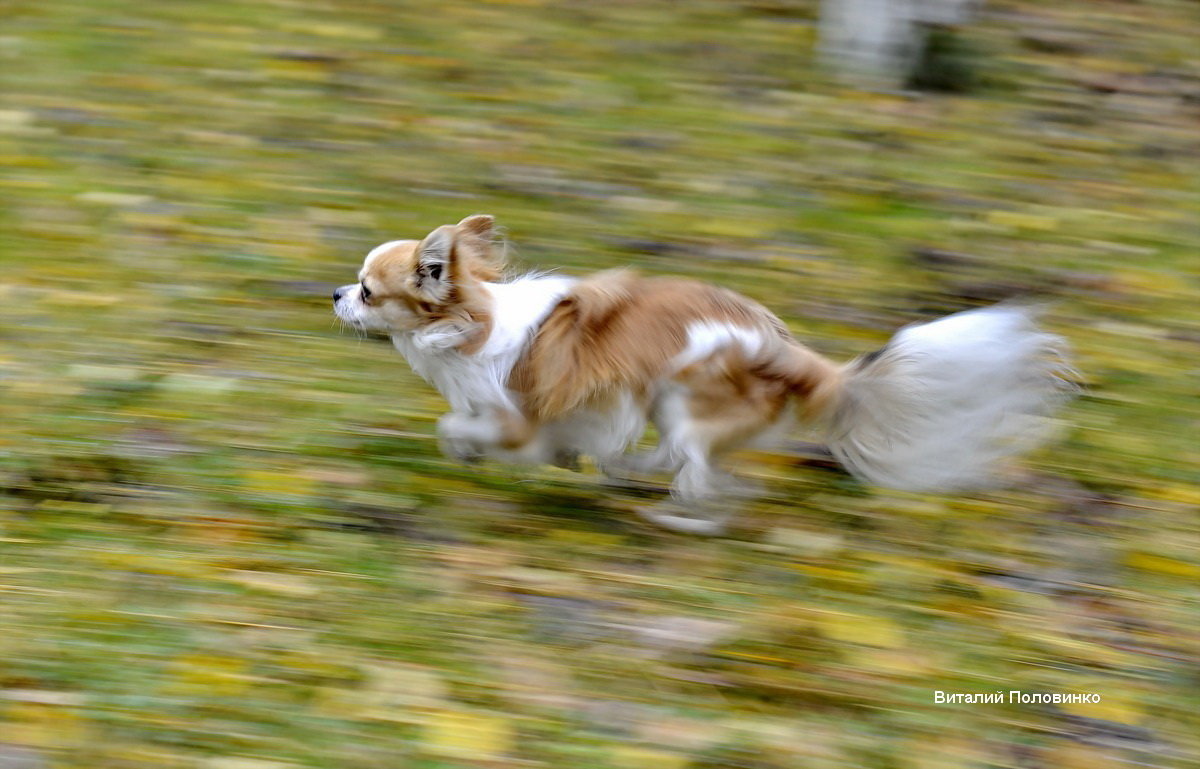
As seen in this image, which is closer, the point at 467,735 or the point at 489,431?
the point at 467,735

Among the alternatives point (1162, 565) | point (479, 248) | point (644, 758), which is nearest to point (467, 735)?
point (644, 758)

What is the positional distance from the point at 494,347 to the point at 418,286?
1.10 ft

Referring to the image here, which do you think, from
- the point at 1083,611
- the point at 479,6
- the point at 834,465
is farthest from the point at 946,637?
the point at 479,6

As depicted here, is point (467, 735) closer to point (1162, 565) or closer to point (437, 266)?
point (437, 266)

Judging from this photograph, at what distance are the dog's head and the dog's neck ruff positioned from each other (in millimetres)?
60

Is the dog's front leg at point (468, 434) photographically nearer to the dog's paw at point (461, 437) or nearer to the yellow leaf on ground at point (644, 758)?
the dog's paw at point (461, 437)

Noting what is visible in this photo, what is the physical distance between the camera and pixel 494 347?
4668 mm

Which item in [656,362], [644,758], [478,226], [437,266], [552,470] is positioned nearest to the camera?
[644,758]

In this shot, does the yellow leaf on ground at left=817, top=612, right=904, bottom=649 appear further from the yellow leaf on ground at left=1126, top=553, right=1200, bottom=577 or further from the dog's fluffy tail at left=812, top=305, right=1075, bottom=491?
the yellow leaf on ground at left=1126, top=553, right=1200, bottom=577

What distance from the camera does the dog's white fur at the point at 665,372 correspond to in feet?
15.0

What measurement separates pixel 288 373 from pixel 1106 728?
127 inches

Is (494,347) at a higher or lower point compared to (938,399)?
higher

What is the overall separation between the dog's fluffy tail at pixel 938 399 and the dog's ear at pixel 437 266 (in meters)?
1.36

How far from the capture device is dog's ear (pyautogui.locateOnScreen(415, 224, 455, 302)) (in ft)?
15.2
